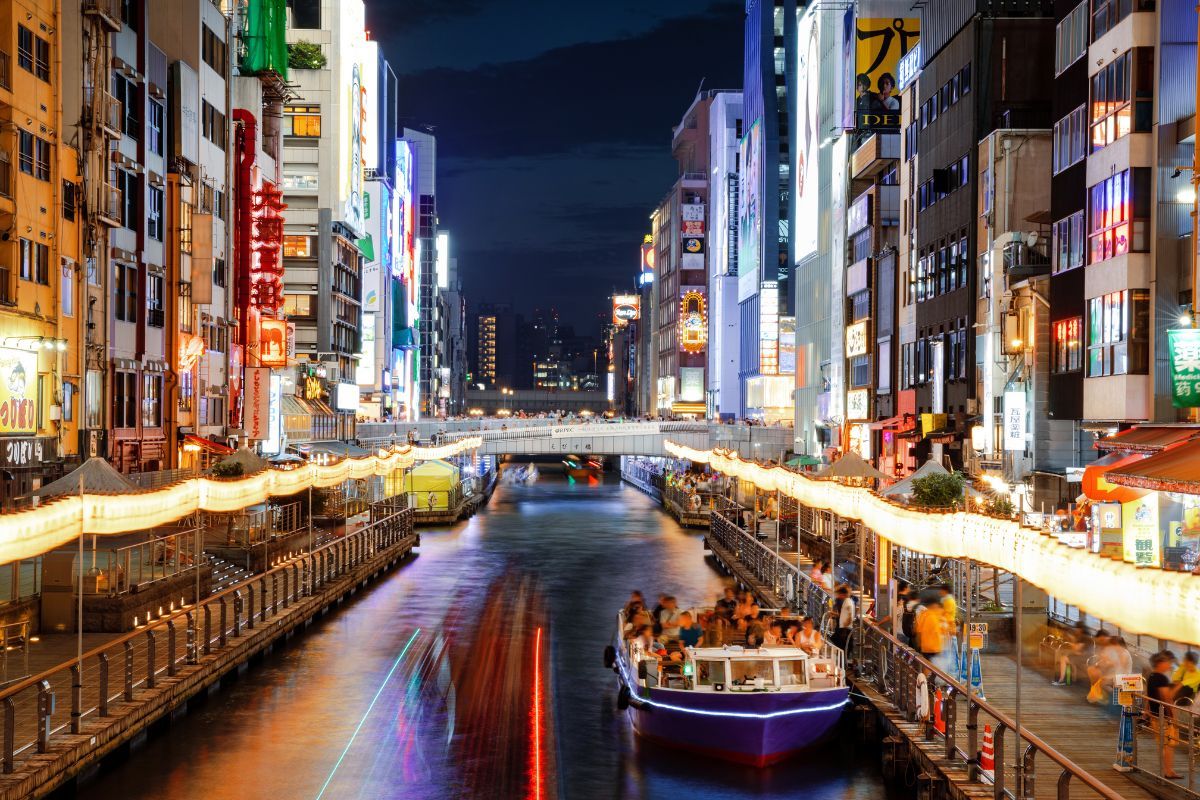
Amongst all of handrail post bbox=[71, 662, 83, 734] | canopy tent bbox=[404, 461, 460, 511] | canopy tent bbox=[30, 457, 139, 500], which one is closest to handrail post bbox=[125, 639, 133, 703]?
handrail post bbox=[71, 662, 83, 734]

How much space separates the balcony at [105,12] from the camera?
166ft

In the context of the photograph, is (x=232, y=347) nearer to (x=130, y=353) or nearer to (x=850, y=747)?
(x=130, y=353)

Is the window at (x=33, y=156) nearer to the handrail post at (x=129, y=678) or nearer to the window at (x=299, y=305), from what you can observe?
the handrail post at (x=129, y=678)

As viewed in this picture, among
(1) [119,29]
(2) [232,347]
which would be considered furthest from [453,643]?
(2) [232,347]

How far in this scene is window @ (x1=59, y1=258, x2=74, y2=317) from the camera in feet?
161

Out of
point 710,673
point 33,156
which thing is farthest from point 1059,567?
point 33,156

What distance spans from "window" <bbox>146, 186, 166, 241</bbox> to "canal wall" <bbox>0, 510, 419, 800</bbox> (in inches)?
837

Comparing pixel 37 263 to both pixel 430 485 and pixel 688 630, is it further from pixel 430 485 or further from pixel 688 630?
pixel 430 485

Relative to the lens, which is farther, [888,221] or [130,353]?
[888,221]

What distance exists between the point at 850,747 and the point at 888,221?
6104 centimetres

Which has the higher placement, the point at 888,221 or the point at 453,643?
the point at 888,221

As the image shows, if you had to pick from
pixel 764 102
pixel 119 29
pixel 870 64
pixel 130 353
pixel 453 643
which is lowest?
pixel 453 643

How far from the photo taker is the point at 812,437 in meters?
108

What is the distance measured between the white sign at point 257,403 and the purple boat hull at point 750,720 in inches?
2110
